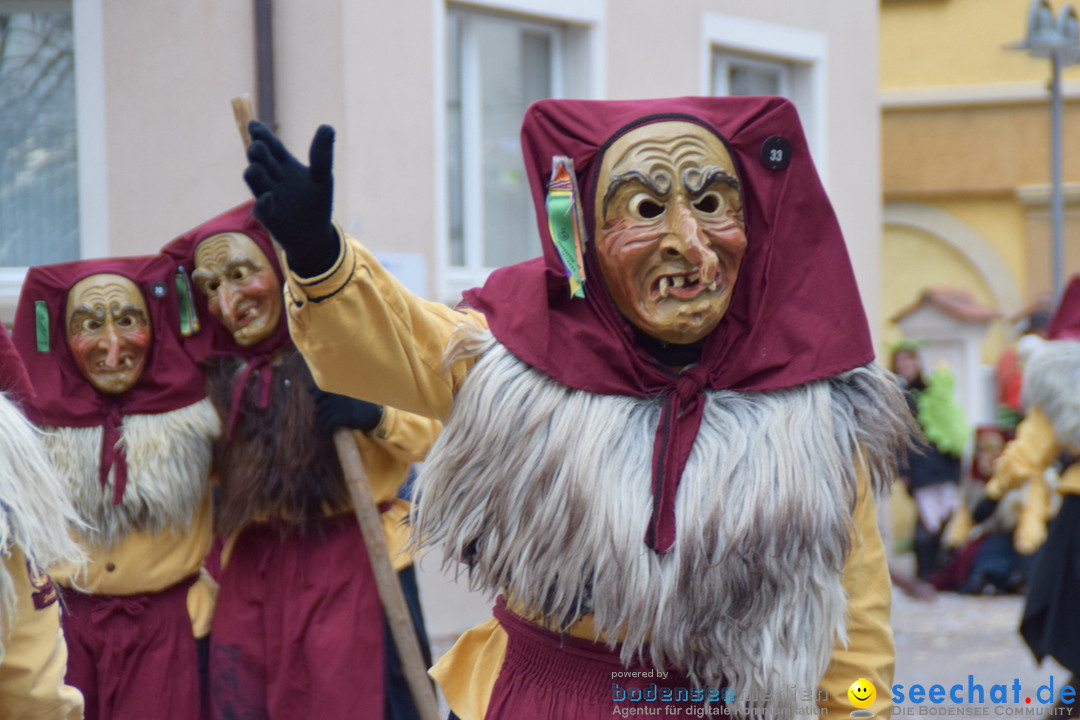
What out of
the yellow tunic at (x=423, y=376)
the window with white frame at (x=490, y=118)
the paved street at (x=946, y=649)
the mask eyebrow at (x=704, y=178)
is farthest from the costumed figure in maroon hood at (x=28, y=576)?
the window with white frame at (x=490, y=118)

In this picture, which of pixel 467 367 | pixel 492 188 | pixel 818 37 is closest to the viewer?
pixel 467 367

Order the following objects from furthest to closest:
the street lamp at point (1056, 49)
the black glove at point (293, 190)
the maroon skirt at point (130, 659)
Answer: the street lamp at point (1056, 49), the maroon skirt at point (130, 659), the black glove at point (293, 190)

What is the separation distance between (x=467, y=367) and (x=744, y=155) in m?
0.66

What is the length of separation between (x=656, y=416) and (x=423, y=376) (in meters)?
0.43

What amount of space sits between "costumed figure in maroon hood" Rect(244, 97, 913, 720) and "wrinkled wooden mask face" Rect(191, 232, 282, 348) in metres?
1.32

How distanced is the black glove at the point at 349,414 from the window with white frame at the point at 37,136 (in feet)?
10.8

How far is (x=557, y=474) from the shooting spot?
7.12 feet

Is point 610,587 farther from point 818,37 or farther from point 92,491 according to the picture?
point 818,37

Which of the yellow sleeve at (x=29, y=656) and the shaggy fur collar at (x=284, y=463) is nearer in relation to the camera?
the yellow sleeve at (x=29, y=656)

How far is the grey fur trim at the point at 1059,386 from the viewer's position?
4.73m

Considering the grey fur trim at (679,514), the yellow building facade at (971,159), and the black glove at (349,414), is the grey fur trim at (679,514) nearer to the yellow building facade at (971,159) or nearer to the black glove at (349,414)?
the black glove at (349,414)

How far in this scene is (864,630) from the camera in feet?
7.40

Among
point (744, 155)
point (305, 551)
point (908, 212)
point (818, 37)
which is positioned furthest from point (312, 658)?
point (908, 212)

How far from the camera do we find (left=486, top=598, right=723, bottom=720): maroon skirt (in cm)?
219
